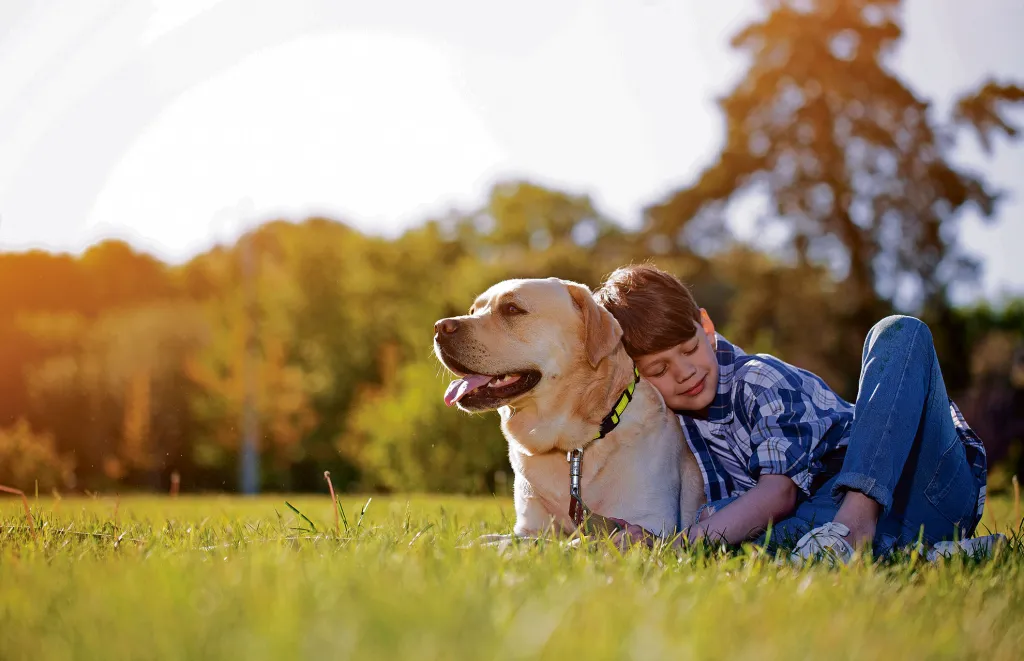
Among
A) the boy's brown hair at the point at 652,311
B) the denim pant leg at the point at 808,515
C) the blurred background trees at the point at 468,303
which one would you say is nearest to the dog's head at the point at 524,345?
the boy's brown hair at the point at 652,311

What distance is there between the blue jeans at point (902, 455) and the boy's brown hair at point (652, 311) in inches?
29.9

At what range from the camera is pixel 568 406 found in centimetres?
388

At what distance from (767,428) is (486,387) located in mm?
1231

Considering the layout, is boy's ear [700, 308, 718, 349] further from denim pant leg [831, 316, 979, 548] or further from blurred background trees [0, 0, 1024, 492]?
blurred background trees [0, 0, 1024, 492]

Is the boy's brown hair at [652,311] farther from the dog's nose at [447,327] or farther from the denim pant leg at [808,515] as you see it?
the denim pant leg at [808,515]

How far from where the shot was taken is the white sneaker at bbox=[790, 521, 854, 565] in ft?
9.89

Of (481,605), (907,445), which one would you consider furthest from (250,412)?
(481,605)

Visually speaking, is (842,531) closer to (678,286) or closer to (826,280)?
(678,286)

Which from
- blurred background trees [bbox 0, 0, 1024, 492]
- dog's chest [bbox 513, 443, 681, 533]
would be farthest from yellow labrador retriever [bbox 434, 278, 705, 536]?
blurred background trees [bbox 0, 0, 1024, 492]

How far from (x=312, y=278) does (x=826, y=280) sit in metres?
18.9

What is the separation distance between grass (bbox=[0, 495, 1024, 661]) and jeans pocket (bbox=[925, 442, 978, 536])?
2.71ft

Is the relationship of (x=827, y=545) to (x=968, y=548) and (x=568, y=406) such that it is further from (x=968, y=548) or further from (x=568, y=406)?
(x=568, y=406)

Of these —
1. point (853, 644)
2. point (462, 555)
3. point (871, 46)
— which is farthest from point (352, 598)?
point (871, 46)

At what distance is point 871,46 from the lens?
17.8 meters
